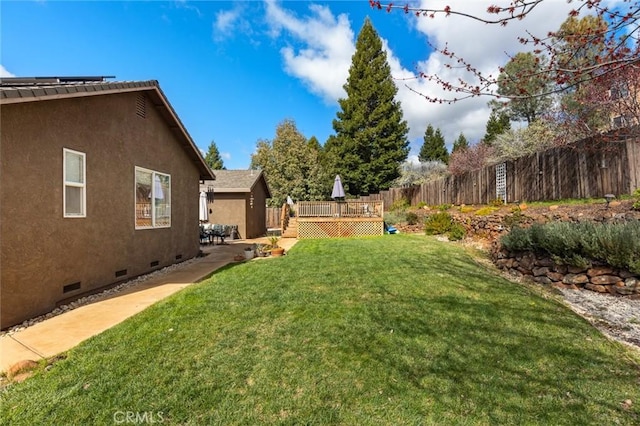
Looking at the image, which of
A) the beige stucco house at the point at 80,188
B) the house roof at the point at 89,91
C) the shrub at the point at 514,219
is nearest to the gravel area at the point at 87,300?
the beige stucco house at the point at 80,188

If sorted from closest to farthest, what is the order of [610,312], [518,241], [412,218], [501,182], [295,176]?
1. [610,312]
2. [518,241]
3. [501,182]
4. [412,218]
5. [295,176]

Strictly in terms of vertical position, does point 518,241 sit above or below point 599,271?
above

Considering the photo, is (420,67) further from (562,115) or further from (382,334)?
(562,115)

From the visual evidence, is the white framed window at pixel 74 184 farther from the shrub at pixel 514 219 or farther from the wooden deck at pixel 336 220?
the wooden deck at pixel 336 220

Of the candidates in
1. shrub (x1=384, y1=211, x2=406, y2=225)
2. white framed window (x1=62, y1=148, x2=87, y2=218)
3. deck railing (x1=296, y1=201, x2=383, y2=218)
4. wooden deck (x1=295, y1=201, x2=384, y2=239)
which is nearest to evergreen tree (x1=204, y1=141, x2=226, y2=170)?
deck railing (x1=296, y1=201, x2=383, y2=218)

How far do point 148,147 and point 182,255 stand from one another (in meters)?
3.61

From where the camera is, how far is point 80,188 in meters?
5.85

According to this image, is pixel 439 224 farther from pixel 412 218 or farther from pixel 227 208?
pixel 227 208

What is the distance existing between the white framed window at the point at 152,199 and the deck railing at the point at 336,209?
8248 millimetres

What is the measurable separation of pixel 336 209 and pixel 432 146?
1543 inches

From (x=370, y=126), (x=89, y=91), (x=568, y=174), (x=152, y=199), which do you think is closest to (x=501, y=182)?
(x=568, y=174)

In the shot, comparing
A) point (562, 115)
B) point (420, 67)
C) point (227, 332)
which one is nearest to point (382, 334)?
point (227, 332)

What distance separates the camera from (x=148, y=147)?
824cm

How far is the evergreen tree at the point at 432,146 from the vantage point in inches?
1928
